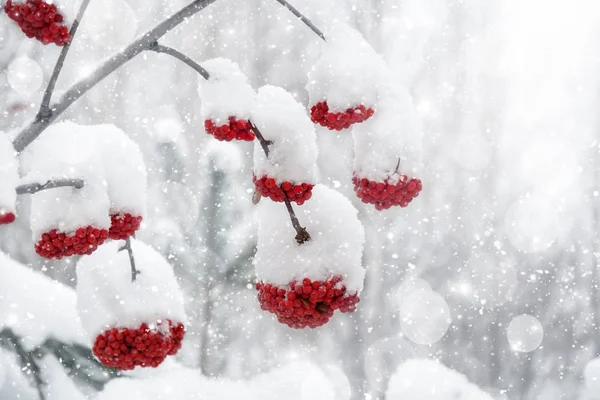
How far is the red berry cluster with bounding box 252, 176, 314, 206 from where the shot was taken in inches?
45.8

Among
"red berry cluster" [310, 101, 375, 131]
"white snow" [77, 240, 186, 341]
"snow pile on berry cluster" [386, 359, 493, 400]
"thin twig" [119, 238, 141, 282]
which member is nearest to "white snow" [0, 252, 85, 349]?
"white snow" [77, 240, 186, 341]

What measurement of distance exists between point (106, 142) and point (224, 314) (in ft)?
20.8

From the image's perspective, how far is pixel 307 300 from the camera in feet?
4.24

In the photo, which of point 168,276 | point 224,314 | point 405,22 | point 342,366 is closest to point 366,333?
point 342,366

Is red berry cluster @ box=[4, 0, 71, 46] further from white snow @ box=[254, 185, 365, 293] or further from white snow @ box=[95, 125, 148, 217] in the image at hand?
white snow @ box=[254, 185, 365, 293]

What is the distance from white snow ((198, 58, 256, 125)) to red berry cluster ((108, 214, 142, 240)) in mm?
375

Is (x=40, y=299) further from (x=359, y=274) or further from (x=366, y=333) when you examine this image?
(x=366, y=333)

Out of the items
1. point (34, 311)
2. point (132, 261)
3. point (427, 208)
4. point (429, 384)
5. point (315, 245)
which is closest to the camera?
point (315, 245)

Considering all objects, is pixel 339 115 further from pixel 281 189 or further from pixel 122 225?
pixel 122 225

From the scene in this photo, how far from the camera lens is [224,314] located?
753cm

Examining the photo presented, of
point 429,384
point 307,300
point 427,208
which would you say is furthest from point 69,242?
point 429,384

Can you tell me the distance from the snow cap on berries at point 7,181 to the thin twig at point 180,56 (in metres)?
0.40

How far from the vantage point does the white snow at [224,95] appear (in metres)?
1.18

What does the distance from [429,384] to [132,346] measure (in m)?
6.95
